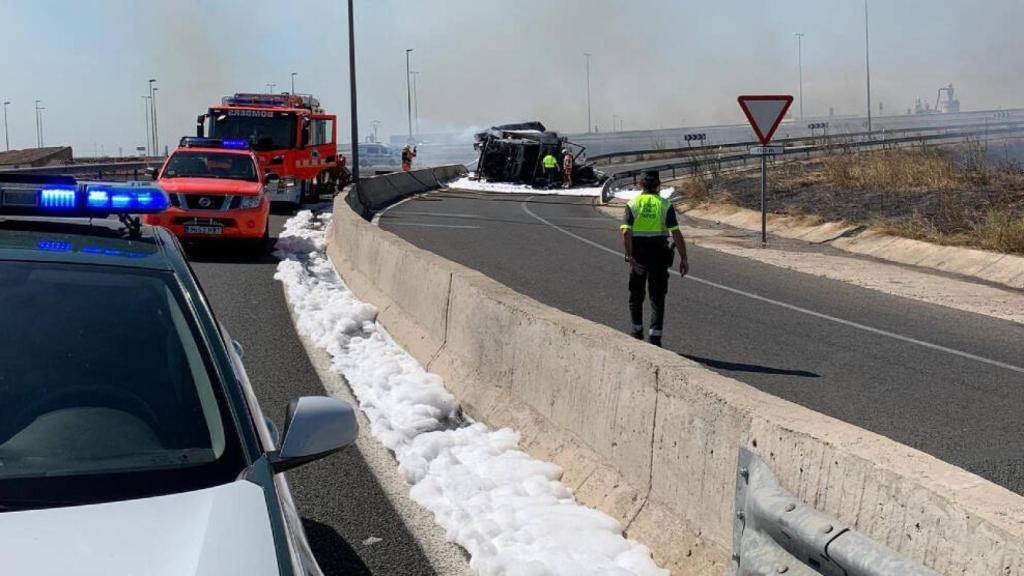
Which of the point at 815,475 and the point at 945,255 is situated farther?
the point at 945,255

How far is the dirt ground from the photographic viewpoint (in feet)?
68.4

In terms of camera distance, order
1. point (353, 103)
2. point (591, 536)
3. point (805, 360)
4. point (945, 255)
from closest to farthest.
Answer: point (591, 536), point (805, 360), point (945, 255), point (353, 103)

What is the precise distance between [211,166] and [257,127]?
1135cm

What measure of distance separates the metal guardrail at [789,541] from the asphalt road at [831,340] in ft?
9.86

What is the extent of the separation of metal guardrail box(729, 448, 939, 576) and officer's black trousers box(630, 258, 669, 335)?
6.84 metres

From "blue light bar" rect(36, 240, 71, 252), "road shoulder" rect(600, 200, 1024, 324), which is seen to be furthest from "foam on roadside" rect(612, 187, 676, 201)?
"blue light bar" rect(36, 240, 71, 252)

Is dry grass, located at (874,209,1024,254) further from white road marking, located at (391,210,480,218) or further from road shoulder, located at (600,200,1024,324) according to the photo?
white road marking, located at (391,210,480,218)

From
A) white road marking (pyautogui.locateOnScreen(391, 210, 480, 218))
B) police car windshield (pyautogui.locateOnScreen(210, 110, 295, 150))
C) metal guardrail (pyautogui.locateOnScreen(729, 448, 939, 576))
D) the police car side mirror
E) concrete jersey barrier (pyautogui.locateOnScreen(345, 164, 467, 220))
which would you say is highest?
police car windshield (pyautogui.locateOnScreen(210, 110, 295, 150))

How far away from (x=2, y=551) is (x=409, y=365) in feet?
24.1

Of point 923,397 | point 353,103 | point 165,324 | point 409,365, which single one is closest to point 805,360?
point 923,397

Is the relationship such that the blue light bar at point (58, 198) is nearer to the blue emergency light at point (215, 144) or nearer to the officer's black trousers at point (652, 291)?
the officer's black trousers at point (652, 291)

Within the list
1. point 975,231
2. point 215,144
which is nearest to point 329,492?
point 975,231

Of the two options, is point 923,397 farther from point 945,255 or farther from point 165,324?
point 945,255

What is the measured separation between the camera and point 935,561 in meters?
3.42
